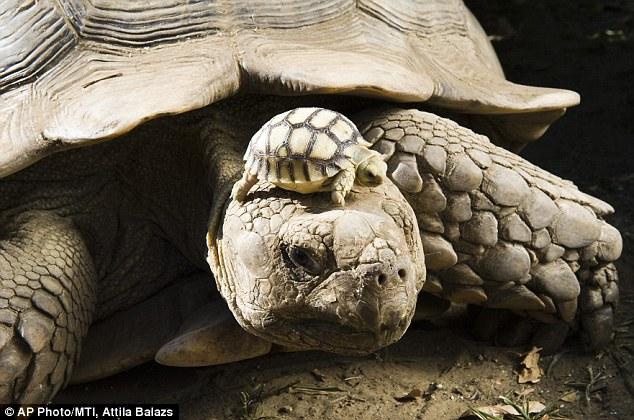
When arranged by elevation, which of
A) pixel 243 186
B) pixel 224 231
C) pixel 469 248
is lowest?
pixel 469 248

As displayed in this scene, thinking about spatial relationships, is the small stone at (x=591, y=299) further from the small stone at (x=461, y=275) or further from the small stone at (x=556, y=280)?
the small stone at (x=461, y=275)

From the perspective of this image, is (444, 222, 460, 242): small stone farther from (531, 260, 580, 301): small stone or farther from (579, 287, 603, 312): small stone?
(579, 287, 603, 312): small stone

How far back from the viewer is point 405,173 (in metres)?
3.00

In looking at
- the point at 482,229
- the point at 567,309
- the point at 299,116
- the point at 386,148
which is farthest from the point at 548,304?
the point at 299,116

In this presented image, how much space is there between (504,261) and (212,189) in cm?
102

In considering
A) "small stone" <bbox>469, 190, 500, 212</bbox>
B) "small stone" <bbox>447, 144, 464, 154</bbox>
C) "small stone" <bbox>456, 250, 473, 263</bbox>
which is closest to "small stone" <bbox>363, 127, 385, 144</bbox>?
"small stone" <bbox>447, 144, 464, 154</bbox>

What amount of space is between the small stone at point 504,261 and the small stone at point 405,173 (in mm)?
344

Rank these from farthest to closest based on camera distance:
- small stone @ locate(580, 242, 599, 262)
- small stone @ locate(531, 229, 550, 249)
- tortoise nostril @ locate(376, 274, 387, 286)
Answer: small stone @ locate(580, 242, 599, 262)
small stone @ locate(531, 229, 550, 249)
tortoise nostril @ locate(376, 274, 387, 286)

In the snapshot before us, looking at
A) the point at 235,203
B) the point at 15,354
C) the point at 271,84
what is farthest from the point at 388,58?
the point at 15,354

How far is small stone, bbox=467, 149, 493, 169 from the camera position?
304 cm

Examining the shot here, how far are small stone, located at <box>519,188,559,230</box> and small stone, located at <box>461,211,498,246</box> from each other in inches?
4.7

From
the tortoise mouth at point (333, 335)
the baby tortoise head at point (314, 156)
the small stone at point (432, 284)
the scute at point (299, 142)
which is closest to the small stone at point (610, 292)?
the small stone at point (432, 284)

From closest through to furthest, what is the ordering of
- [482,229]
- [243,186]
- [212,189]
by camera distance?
1. [243,186]
2. [212,189]
3. [482,229]

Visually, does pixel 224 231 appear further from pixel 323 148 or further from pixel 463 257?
pixel 463 257
